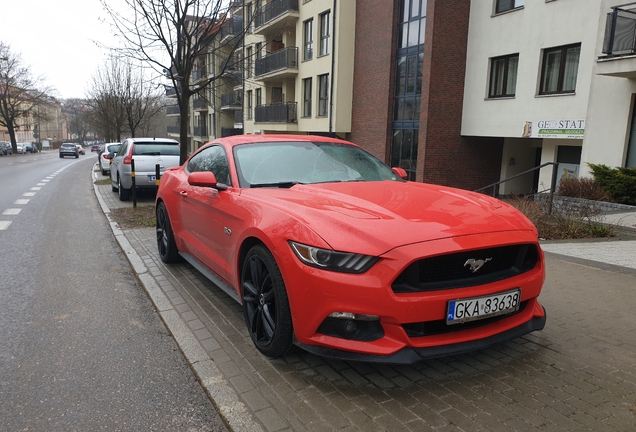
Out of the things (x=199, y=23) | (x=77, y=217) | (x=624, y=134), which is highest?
(x=199, y=23)

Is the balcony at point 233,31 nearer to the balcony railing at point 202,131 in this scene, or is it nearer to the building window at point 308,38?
the building window at point 308,38

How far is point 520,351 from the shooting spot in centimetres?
357

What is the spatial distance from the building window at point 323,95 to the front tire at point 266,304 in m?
23.7

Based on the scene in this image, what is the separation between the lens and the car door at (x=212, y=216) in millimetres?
4004

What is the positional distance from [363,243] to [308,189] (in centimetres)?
114

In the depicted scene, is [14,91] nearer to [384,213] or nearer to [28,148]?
[28,148]

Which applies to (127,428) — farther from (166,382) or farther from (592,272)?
(592,272)

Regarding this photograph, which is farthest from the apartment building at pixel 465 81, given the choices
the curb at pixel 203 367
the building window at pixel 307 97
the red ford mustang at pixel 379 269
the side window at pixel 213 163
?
the red ford mustang at pixel 379 269

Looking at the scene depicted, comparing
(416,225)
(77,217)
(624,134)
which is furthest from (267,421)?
(624,134)

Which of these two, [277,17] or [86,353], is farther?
[277,17]

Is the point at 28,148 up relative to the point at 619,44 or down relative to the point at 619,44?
down

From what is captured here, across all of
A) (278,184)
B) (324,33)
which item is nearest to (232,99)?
(324,33)

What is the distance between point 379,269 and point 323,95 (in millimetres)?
25242

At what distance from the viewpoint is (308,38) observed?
94.3 feet
